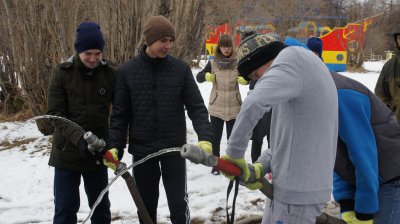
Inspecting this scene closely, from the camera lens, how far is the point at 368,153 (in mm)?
1800

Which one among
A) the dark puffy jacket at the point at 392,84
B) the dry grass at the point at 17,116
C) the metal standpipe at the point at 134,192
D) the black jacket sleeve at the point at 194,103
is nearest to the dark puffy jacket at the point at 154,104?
the black jacket sleeve at the point at 194,103

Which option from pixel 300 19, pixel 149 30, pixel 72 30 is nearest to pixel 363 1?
pixel 300 19

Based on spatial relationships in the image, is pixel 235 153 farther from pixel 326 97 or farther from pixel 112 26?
pixel 112 26

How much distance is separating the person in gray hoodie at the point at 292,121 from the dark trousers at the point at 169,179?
1.06m

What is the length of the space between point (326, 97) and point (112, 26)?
440 centimetres

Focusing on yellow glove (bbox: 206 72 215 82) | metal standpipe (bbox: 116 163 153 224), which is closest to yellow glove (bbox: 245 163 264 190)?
metal standpipe (bbox: 116 163 153 224)

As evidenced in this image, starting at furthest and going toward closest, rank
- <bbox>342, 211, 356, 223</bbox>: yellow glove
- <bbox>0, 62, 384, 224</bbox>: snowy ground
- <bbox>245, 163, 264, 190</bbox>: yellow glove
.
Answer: <bbox>0, 62, 384, 224</bbox>: snowy ground, <bbox>342, 211, 356, 223</bbox>: yellow glove, <bbox>245, 163, 264, 190</bbox>: yellow glove

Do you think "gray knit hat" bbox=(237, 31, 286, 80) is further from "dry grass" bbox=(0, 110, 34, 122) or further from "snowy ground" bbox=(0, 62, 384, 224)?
"dry grass" bbox=(0, 110, 34, 122)

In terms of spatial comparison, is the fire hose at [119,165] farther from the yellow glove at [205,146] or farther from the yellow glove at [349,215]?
the yellow glove at [349,215]

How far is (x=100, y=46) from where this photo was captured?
2697 mm

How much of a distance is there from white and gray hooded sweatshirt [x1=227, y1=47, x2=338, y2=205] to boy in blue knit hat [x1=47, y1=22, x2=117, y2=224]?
1.39 meters

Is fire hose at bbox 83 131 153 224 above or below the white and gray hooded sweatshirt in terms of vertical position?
below

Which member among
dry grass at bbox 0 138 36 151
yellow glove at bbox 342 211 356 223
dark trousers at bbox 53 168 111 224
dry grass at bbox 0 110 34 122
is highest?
yellow glove at bbox 342 211 356 223

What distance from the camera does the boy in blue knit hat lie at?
270cm
